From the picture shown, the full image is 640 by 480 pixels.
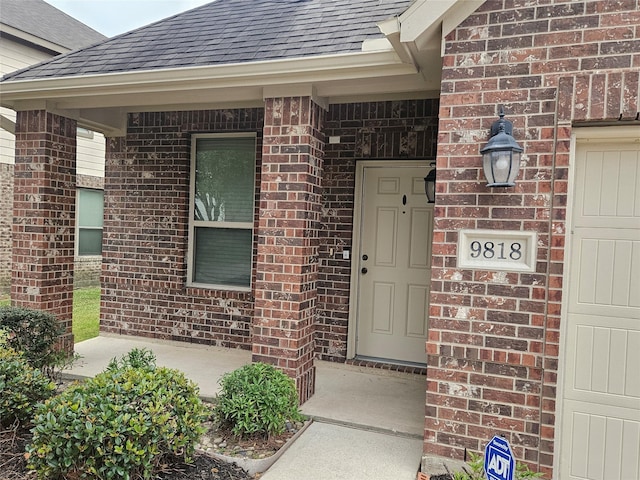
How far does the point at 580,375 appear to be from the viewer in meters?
Result: 2.92

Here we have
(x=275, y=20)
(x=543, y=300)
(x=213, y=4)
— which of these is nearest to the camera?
(x=543, y=300)

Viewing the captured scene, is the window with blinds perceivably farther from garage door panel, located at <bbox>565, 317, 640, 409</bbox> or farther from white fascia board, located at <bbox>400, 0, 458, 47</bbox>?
garage door panel, located at <bbox>565, 317, 640, 409</bbox>

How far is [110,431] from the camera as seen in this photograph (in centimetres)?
248

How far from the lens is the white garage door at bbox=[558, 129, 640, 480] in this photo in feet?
9.23

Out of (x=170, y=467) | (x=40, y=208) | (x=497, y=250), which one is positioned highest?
(x=40, y=208)

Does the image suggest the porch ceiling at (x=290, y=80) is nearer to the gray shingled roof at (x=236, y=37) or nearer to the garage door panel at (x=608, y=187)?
the gray shingled roof at (x=236, y=37)

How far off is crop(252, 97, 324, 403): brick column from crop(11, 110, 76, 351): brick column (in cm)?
252

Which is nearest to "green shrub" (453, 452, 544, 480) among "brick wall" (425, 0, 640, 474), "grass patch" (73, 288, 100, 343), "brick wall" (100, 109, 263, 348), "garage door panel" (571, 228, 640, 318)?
"brick wall" (425, 0, 640, 474)

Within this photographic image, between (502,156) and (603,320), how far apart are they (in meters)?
1.20

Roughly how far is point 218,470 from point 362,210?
3.06 metres

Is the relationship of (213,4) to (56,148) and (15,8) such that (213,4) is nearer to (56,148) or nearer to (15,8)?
(56,148)

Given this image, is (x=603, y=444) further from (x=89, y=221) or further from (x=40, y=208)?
(x=89, y=221)

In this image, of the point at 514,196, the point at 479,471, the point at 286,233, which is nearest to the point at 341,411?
the point at 479,471

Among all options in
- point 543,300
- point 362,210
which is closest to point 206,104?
point 362,210
